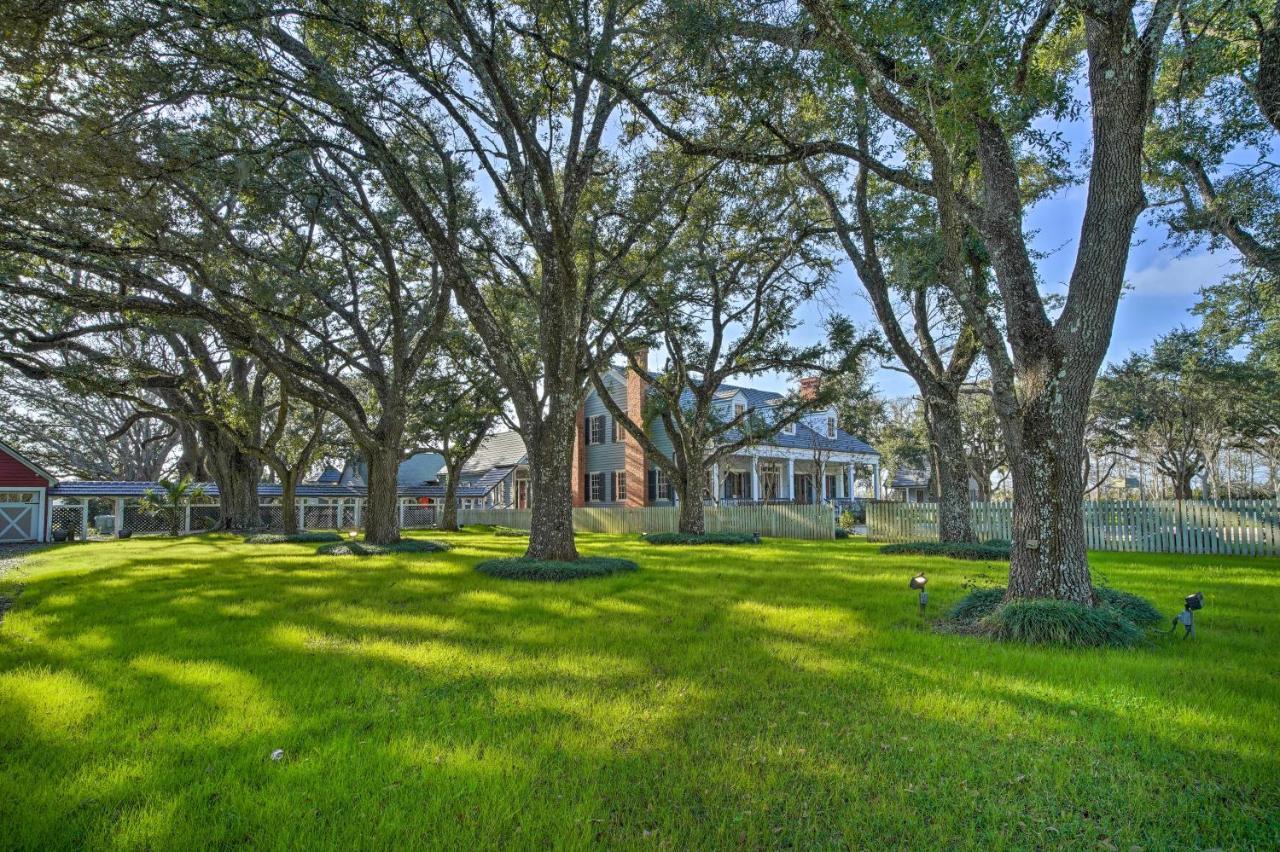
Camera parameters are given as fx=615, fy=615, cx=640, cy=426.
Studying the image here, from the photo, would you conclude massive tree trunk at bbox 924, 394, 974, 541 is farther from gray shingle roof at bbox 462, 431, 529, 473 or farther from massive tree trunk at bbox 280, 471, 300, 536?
gray shingle roof at bbox 462, 431, 529, 473

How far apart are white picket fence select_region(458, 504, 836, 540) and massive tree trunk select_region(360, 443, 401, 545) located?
6.30 m

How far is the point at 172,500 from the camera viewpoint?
2184 centimetres

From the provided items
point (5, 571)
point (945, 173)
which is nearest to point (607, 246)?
point (945, 173)

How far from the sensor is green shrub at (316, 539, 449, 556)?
13.1 meters

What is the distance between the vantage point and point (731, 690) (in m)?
3.89

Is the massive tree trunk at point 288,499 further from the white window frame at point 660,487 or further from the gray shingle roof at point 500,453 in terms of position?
the gray shingle roof at point 500,453

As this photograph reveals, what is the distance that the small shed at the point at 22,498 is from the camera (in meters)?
19.8

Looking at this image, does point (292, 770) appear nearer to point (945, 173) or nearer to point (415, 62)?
point (945, 173)

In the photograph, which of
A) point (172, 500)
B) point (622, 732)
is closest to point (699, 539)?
point (622, 732)

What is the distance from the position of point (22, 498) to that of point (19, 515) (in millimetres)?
559

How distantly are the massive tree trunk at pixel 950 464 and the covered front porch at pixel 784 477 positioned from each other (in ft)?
36.5

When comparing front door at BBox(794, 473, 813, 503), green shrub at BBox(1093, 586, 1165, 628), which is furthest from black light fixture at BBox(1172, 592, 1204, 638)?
front door at BBox(794, 473, 813, 503)

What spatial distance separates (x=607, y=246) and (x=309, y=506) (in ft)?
73.2

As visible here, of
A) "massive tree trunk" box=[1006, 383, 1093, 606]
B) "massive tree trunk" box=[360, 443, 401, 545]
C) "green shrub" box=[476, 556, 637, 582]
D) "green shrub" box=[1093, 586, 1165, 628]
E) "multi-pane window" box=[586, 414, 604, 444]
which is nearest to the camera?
"massive tree trunk" box=[1006, 383, 1093, 606]
